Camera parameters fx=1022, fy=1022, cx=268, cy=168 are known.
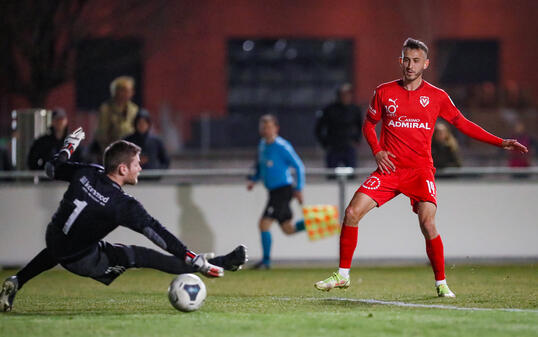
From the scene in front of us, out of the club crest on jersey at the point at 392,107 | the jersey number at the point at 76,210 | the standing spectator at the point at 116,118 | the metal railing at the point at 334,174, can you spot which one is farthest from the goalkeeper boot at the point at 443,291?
the standing spectator at the point at 116,118

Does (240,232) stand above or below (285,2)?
below

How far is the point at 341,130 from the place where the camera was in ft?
52.9

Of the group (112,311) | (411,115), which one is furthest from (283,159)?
(112,311)

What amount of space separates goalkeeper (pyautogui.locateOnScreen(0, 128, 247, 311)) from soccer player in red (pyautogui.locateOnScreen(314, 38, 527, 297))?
128 centimetres

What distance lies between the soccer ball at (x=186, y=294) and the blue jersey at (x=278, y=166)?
576 cm

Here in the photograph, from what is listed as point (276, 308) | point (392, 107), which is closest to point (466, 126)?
point (392, 107)

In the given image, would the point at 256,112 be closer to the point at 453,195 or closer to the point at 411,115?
the point at 453,195

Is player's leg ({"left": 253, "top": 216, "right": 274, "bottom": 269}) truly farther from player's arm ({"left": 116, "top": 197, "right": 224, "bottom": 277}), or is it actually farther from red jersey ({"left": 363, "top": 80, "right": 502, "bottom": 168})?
player's arm ({"left": 116, "top": 197, "right": 224, "bottom": 277})

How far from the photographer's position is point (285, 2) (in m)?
31.8

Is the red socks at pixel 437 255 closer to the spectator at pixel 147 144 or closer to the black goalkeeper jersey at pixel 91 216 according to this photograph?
the black goalkeeper jersey at pixel 91 216

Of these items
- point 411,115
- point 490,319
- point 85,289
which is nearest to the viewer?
point 490,319

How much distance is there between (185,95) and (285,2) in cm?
430

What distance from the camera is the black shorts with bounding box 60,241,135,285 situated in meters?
8.26

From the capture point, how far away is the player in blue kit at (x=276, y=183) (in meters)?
13.5
